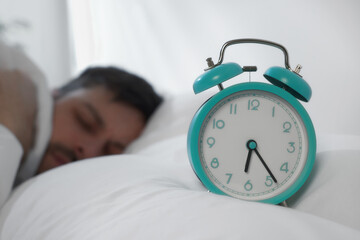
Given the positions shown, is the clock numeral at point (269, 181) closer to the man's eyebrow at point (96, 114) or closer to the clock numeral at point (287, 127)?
the clock numeral at point (287, 127)

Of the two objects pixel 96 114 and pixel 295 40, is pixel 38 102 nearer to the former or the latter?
pixel 96 114

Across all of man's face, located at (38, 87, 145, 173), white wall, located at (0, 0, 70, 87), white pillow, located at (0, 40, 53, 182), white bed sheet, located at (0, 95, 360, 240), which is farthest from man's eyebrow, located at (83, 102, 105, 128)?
white wall, located at (0, 0, 70, 87)

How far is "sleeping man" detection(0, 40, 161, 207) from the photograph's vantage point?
39.0 inches

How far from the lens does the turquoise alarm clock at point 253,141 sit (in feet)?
1.67

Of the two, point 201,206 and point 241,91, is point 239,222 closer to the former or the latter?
point 201,206

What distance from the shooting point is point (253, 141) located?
1.68ft

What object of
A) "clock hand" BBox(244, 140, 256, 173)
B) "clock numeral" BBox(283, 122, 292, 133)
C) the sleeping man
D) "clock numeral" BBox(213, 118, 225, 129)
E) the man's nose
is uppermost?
"clock numeral" BBox(283, 122, 292, 133)

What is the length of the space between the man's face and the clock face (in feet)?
2.14

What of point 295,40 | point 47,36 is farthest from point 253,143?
point 47,36

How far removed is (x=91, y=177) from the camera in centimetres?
56

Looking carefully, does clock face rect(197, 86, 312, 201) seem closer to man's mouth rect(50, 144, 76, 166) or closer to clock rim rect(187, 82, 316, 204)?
clock rim rect(187, 82, 316, 204)

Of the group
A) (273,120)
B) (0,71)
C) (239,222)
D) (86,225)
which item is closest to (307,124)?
(273,120)

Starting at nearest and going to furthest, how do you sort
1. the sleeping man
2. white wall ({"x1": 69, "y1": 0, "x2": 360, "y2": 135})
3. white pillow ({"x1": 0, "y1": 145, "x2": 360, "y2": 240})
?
white pillow ({"x1": 0, "y1": 145, "x2": 360, "y2": 240}), white wall ({"x1": 69, "y1": 0, "x2": 360, "y2": 135}), the sleeping man

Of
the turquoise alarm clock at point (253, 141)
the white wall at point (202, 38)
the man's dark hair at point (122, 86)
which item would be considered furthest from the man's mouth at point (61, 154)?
the turquoise alarm clock at point (253, 141)
